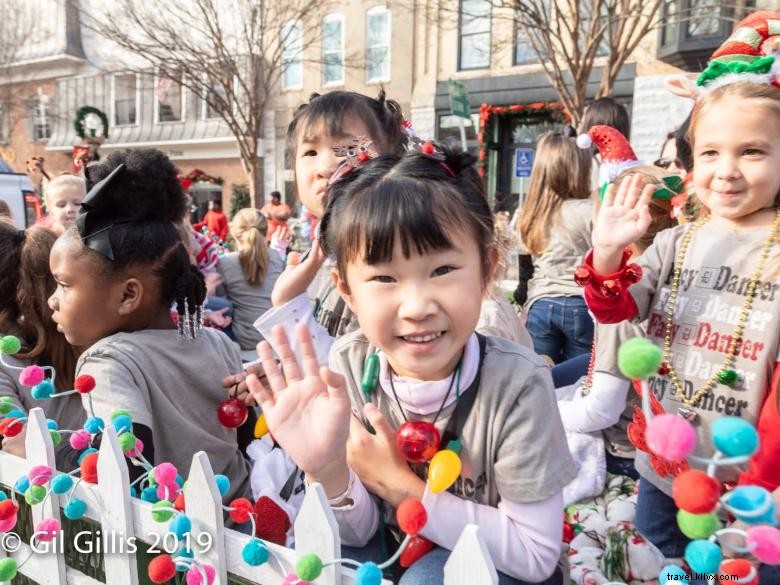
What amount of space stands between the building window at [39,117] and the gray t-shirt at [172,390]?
77.5 feet

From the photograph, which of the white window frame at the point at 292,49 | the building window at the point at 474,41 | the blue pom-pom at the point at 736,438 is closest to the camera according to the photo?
the blue pom-pom at the point at 736,438

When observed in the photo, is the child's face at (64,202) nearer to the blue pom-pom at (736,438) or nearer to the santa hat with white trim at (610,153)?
the santa hat with white trim at (610,153)

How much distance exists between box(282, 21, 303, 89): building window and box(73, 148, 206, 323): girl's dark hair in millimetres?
12078

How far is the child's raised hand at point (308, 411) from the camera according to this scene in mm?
1116

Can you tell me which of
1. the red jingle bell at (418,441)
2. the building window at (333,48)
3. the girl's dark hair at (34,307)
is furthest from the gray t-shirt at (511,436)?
the building window at (333,48)

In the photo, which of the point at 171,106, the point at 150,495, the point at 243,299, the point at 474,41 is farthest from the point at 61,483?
the point at 171,106

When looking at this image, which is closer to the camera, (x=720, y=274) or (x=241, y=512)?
(x=241, y=512)

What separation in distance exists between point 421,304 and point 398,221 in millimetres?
170

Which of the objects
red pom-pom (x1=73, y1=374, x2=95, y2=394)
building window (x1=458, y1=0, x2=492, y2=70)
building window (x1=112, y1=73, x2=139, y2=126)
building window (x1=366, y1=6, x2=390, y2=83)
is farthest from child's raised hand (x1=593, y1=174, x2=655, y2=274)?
building window (x1=112, y1=73, x2=139, y2=126)

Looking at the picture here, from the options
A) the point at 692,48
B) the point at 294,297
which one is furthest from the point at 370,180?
the point at 692,48

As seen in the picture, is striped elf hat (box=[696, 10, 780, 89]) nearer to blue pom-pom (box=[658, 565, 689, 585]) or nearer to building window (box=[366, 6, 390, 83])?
blue pom-pom (box=[658, 565, 689, 585])

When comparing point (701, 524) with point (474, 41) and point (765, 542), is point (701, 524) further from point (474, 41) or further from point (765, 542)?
point (474, 41)

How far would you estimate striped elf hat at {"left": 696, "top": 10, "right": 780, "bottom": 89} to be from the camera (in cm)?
148

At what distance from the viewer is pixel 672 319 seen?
1595 mm
